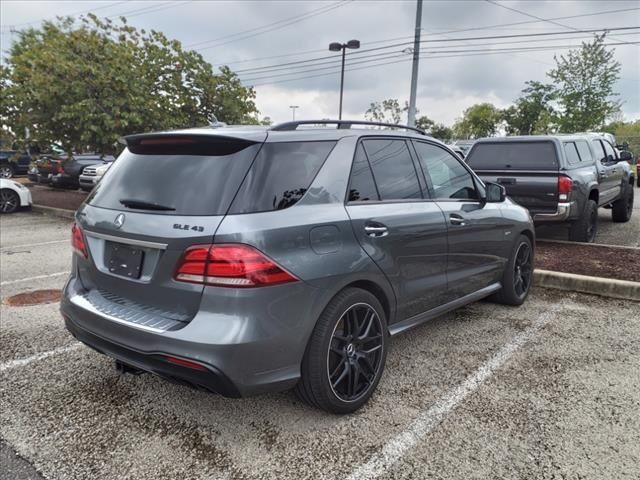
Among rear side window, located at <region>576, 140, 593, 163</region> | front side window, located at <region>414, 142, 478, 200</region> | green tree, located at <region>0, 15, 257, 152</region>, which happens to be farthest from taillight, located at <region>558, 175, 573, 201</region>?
green tree, located at <region>0, 15, 257, 152</region>

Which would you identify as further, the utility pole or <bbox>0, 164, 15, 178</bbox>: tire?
<bbox>0, 164, 15, 178</bbox>: tire

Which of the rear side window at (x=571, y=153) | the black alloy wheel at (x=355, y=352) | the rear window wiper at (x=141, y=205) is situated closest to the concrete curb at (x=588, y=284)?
the rear side window at (x=571, y=153)

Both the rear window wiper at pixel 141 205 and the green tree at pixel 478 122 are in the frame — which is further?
the green tree at pixel 478 122

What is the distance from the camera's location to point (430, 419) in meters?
2.88

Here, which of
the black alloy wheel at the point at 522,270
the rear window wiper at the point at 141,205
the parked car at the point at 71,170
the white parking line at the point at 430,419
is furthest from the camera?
the parked car at the point at 71,170

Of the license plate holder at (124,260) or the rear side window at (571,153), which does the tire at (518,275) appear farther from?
the license plate holder at (124,260)

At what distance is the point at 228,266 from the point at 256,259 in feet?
0.45

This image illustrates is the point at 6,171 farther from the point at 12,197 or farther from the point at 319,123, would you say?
the point at 319,123

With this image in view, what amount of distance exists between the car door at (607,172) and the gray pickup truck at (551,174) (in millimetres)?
25

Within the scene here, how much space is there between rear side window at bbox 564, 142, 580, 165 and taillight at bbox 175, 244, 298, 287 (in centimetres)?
650

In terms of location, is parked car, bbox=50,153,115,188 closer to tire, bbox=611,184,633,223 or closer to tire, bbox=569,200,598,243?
tire, bbox=569,200,598,243

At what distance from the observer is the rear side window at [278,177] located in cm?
245

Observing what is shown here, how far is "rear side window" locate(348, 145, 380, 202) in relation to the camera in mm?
2980

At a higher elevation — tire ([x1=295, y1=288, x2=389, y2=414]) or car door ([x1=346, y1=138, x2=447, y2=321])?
car door ([x1=346, y1=138, x2=447, y2=321])
